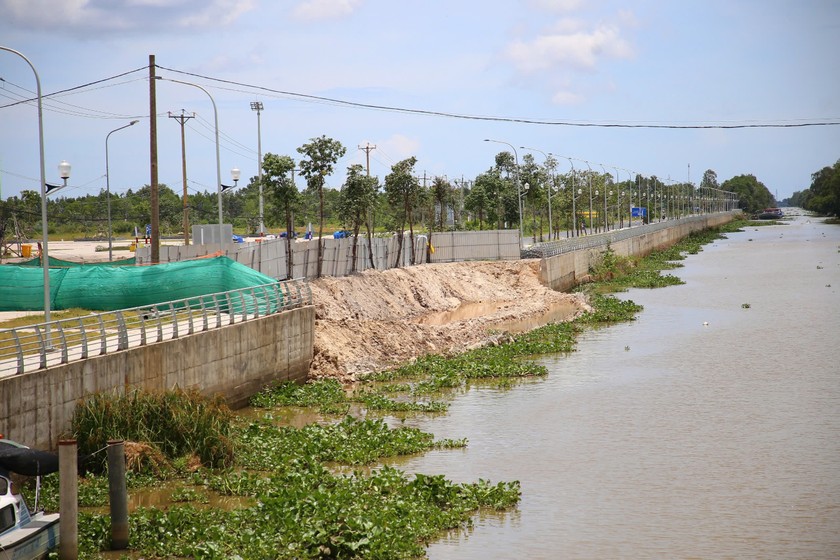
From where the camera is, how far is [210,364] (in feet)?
90.0

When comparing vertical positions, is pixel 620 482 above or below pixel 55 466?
below

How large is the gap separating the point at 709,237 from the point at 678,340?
117 m

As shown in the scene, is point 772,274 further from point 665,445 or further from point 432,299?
point 665,445

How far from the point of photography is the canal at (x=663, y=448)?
18.1m

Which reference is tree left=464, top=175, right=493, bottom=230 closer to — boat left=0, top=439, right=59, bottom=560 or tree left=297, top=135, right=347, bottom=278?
tree left=297, top=135, right=347, bottom=278

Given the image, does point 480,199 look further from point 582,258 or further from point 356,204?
point 356,204

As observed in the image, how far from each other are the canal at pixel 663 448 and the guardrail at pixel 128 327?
276 inches

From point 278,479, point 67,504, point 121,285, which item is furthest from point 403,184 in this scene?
point 67,504

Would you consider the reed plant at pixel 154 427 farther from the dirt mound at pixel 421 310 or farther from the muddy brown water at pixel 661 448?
the dirt mound at pixel 421 310

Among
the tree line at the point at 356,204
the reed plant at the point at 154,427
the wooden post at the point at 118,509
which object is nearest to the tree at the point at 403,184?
the tree line at the point at 356,204

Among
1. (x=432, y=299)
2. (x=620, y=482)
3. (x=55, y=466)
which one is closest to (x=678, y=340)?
(x=432, y=299)

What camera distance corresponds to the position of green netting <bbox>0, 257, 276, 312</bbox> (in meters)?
31.5

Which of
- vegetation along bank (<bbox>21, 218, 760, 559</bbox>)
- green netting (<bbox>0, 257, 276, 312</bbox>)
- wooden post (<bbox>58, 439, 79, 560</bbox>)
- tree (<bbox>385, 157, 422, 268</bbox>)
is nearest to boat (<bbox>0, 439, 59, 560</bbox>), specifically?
wooden post (<bbox>58, 439, 79, 560</bbox>)

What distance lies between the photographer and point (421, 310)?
177 feet
